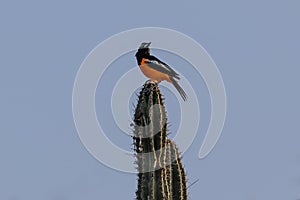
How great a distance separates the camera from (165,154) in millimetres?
7910

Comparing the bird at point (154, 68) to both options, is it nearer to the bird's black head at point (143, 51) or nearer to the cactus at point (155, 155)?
the bird's black head at point (143, 51)

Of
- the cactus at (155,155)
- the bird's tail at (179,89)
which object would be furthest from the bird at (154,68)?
the cactus at (155,155)

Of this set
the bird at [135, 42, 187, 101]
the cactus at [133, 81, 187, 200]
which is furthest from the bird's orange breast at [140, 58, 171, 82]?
the cactus at [133, 81, 187, 200]

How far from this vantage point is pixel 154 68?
9.59m

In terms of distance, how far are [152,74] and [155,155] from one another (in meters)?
1.97

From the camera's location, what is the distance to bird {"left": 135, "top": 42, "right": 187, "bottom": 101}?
9500mm

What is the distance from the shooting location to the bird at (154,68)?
9500mm

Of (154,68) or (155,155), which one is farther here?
(154,68)

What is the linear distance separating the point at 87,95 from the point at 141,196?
2.69m

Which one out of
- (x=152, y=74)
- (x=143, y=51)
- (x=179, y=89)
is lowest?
(x=152, y=74)

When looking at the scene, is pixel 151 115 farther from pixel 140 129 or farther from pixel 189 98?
pixel 189 98

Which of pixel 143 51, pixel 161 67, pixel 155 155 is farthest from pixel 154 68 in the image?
pixel 155 155

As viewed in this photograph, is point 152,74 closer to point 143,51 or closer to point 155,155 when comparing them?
point 143,51

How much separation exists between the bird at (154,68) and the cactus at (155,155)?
1256 millimetres
